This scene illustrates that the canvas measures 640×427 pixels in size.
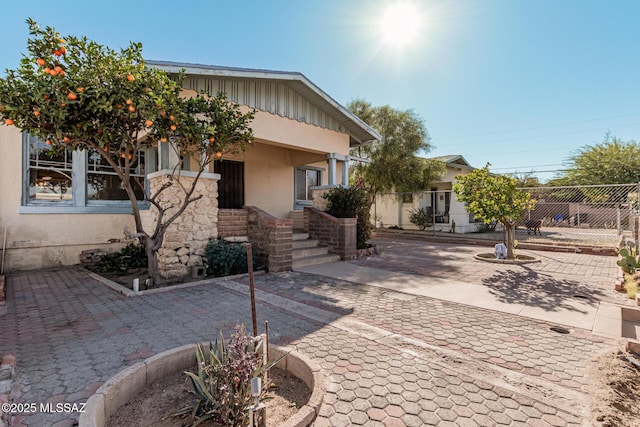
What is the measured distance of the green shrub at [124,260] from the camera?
7.62m

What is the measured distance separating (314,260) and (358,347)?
203 inches

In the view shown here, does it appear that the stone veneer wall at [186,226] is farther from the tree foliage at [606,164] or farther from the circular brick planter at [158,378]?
the tree foliage at [606,164]

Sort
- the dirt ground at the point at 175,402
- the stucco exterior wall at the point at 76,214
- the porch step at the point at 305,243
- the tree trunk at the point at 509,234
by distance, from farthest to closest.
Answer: the porch step at the point at 305,243 → the tree trunk at the point at 509,234 → the stucco exterior wall at the point at 76,214 → the dirt ground at the point at 175,402

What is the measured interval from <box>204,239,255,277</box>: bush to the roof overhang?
3.75 metres

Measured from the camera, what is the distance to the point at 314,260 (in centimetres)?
836

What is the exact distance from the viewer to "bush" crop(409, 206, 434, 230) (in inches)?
674

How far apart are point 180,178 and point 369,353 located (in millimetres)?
5661

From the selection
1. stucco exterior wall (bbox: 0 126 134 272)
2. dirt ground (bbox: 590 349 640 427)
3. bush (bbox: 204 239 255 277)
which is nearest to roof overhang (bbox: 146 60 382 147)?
bush (bbox: 204 239 255 277)

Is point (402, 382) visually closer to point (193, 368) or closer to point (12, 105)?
point (193, 368)

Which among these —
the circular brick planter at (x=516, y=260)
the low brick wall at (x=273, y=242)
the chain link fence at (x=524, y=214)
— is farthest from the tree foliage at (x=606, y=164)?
the low brick wall at (x=273, y=242)

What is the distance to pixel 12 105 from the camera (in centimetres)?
432

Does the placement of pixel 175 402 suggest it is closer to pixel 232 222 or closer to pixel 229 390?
pixel 229 390

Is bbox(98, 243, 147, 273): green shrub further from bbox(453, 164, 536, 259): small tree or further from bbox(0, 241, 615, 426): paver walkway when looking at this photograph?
bbox(453, 164, 536, 259): small tree

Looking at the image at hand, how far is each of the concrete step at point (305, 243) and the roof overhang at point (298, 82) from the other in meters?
4.38
